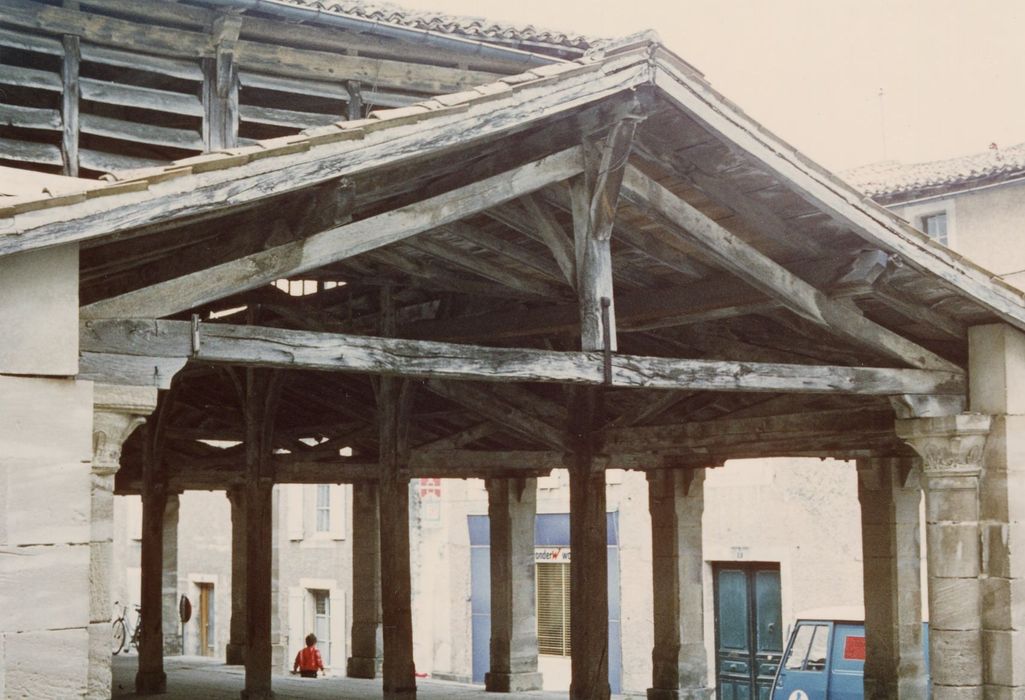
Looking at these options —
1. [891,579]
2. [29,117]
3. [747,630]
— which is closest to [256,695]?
[29,117]

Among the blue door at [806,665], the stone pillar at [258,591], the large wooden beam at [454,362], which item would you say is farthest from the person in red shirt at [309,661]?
the large wooden beam at [454,362]

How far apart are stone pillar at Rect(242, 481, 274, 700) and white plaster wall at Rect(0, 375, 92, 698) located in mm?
6793

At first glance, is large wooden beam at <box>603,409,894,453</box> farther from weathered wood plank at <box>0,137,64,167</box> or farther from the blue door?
weathered wood plank at <box>0,137,64,167</box>

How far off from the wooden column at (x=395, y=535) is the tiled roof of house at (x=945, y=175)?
1143 cm

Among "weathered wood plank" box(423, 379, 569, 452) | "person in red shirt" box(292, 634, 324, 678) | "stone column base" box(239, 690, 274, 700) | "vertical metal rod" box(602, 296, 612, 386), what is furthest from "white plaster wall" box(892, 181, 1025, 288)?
"vertical metal rod" box(602, 296, 612, 386)

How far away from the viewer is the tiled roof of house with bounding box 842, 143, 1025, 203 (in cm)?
2159

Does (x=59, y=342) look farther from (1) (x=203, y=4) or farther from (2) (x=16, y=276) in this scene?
(1) (x=203, y=4)

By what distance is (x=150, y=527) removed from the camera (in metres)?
14.7

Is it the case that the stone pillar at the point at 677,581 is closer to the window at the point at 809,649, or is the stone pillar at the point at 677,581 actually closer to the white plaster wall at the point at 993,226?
the window at the point at 809,649

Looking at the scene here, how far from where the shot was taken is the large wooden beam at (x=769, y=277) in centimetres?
810

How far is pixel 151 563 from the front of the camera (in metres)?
14.6

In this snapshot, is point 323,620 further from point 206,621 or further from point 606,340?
point 606,340

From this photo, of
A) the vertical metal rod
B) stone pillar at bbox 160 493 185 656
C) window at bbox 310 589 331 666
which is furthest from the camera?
window at bbox 310 589 331 666

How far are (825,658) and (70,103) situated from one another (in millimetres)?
10614
